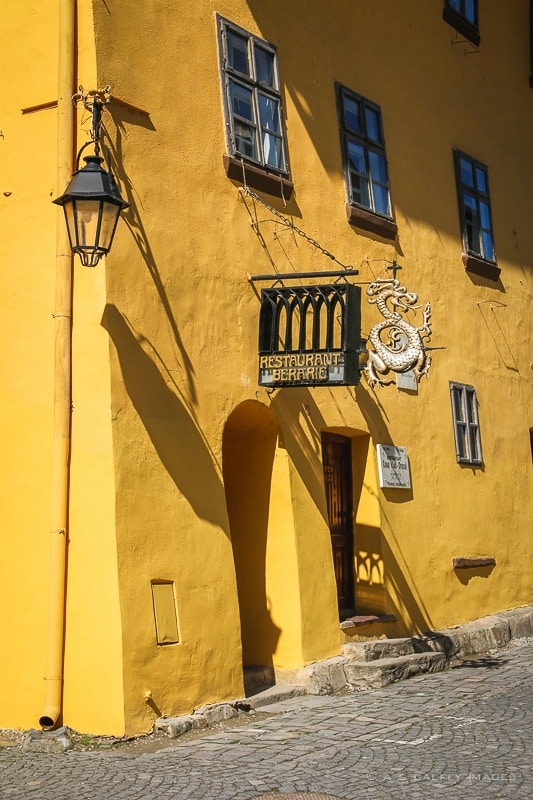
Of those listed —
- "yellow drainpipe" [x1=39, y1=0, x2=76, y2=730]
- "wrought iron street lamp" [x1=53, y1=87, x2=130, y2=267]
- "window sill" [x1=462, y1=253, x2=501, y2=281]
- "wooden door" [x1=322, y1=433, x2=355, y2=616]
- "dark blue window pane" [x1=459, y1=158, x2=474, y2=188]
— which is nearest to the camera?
"wrought iron street lamp" [x1=53, y1=87, x2=130, y2=267]

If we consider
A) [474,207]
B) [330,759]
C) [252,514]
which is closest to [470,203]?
[474,207]

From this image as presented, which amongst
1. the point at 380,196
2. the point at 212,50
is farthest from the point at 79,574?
the point at 380,196

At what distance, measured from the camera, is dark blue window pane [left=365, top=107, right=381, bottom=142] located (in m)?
11.9

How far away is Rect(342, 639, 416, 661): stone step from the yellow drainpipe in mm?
3198

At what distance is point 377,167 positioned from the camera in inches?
472

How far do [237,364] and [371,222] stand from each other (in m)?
2.94

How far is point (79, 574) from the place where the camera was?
26.6 feet

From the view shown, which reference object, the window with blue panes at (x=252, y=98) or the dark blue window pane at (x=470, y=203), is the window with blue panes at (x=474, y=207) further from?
the window with blue panes at (x=252, y=98)

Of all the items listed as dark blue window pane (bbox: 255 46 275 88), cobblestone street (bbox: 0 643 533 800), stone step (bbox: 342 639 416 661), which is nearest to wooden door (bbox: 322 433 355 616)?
stone step (bbox: 342 639 416 661)

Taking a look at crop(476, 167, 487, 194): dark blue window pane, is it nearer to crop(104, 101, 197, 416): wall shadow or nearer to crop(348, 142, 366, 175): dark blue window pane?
crop(348, 142, 366, 175): dark blue window pane

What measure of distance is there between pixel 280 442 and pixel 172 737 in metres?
2.96

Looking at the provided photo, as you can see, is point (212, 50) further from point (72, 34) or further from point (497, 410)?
point (497, 410)

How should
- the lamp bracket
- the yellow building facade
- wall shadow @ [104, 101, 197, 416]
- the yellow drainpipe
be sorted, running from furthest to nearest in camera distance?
wall shadow @ [104, 101, 197, 416], the yellow building facade, the lamp bracket, the yellow drainpipe

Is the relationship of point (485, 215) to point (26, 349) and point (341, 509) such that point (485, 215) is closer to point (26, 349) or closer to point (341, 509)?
point (341, 509)
